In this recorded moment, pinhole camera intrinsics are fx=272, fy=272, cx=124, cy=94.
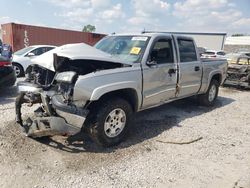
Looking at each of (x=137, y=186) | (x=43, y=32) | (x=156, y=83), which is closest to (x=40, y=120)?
(x=137, y=186)

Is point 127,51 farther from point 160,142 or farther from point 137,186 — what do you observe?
point 137,186

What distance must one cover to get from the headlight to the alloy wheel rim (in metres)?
0.83

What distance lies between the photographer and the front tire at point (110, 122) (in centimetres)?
407

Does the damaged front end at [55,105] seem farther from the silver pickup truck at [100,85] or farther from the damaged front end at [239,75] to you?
the damaged front end at [239,75]

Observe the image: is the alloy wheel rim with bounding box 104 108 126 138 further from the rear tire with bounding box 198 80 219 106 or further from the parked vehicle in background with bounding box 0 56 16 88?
the parked vehicle in background with bounding box 0 56 16 88

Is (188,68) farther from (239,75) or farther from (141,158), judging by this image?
(239,75)

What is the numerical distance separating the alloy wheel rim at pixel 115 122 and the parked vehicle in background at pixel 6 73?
436cm

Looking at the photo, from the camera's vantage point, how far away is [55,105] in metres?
3.86

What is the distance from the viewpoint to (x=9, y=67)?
7.53 m

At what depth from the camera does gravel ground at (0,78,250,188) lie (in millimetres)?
3459

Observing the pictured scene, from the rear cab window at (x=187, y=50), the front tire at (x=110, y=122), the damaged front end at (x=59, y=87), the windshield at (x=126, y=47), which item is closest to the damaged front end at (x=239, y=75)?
the rear cab window at (x=187, y=50)

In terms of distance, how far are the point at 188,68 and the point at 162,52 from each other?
942 millimetres

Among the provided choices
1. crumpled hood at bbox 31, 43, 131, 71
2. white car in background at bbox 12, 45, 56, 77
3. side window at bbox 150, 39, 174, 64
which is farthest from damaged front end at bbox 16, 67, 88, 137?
white car in background at bbox 12, 45, 56, 77

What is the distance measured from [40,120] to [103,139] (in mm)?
992
